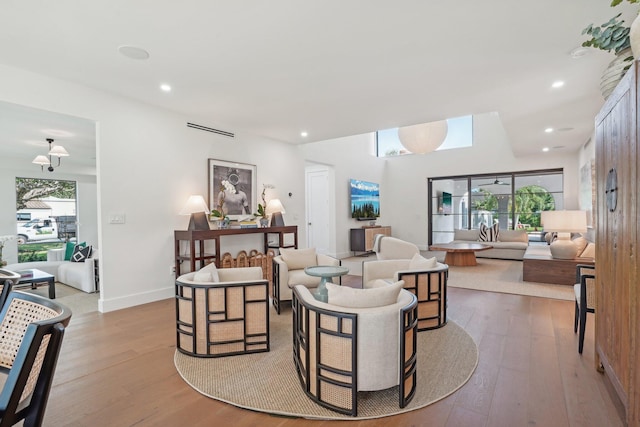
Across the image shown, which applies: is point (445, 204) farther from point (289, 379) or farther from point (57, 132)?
point (57, 132)

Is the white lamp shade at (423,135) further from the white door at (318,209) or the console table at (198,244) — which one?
the console table at (198,244)

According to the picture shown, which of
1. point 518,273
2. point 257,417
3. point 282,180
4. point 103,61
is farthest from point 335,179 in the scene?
point 257,417

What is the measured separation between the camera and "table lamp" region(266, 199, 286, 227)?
5.93m

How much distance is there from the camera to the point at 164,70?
335 cm

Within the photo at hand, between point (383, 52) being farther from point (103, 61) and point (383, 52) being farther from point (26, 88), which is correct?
point (26, 88)

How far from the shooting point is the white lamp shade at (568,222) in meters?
4.77

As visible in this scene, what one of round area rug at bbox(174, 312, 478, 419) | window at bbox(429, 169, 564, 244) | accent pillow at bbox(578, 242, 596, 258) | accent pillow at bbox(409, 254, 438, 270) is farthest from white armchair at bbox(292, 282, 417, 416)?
window at bbox(429, 169, 564, 244)

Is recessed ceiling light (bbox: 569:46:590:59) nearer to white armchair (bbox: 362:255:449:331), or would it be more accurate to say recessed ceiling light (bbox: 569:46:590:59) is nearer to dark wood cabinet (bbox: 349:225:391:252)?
white armchair (bbox: 362:255:449:331)

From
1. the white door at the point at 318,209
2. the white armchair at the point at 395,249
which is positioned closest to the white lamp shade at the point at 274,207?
the white armchair at the point at 395,249

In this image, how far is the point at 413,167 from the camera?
10.2 meters

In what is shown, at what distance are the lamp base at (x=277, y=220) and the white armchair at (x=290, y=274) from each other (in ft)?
5.34

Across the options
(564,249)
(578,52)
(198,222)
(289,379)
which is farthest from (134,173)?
(564,249)

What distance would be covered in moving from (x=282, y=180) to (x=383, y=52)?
3.81m

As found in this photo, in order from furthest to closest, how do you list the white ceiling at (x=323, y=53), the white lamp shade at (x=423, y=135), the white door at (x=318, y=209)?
1. the white door at (x=318, y=209)
2. the white lamp shade at (x=423, y=135)
3. the white ceiling at (x=323, y=53)
